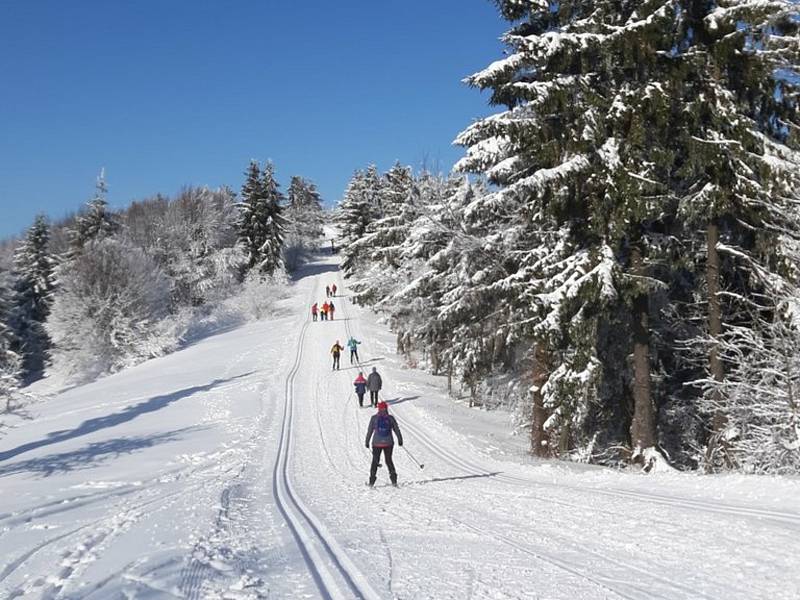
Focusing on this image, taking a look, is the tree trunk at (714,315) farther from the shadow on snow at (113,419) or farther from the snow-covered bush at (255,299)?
the snow-covered bush at (255,299)

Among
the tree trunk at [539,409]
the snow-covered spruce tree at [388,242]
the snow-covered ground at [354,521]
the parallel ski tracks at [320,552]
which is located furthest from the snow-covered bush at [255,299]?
the parallel ski tracks at [320,552]

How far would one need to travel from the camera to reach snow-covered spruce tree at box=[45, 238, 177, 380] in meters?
46.7

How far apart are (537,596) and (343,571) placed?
6.04 feet

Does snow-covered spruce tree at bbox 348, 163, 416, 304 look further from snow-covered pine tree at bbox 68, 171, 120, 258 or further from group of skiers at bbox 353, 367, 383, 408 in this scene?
snow-covered pine tree at bbox 68, 171, 120, 258

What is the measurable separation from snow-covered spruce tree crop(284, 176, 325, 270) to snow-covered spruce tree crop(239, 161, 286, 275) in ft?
25.5

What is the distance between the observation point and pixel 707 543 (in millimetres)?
6594

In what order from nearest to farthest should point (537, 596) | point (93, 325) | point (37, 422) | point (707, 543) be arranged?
point (537, 596)
point (707, 543)
point (37, 422)
point (93, 325)

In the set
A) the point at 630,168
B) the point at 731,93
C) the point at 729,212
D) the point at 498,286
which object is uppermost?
the point at 731,93

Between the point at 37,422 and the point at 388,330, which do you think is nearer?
the point at 37,422

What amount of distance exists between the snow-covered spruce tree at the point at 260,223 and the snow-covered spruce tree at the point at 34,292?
19.1 metres

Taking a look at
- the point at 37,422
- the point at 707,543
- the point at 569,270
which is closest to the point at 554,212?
the point at 569,270

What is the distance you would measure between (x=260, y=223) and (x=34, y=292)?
73.8 ft

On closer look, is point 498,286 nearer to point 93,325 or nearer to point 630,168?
point 630,168

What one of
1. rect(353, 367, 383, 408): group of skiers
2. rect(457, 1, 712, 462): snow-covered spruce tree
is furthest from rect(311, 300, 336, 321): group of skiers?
rect(457, 1, 712, 462): snow-covered spruce tree
